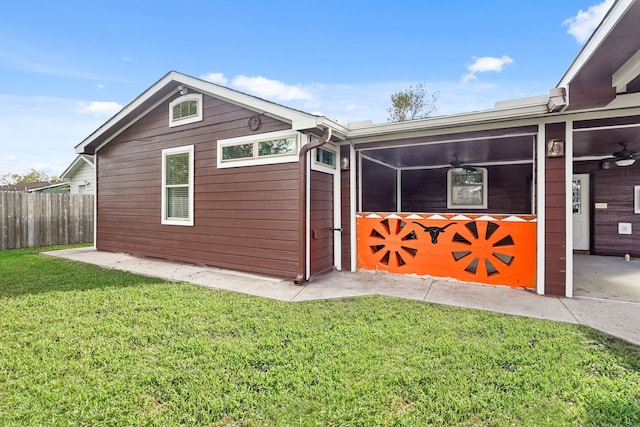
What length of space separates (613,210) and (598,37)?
615cm

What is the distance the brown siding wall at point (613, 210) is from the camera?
22.0 feet

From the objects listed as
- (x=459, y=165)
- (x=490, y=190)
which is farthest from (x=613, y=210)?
(x=459, y=165)

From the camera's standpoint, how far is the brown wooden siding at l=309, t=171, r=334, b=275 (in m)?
4.86

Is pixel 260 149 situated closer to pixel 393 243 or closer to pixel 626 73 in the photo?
pixel 393 243

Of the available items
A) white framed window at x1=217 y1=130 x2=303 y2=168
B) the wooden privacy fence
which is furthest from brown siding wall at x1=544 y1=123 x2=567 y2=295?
the wooden privacy fence

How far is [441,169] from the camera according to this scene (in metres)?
8.09

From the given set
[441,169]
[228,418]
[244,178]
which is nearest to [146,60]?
[244,178]

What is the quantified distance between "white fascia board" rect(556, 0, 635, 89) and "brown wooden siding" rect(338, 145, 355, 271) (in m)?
3.04

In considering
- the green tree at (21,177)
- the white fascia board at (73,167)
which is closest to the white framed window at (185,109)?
the white fascia board at (73,167)

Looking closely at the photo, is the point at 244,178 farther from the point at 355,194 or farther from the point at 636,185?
the point at 636,185

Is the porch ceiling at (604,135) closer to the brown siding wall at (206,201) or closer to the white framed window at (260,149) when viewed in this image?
the white framed window at (260,149)

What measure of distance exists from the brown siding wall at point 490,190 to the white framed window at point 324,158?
12.3ft

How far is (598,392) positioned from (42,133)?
19.4 m

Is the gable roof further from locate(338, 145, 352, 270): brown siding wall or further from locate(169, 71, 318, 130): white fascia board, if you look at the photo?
locate(338, 145, 352, 270): brown siding wall
